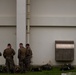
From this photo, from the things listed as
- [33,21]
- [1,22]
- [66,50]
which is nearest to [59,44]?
[66,50]

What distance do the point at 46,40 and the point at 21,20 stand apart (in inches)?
103

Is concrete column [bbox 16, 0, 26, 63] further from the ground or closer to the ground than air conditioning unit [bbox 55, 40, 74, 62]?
further from the ground

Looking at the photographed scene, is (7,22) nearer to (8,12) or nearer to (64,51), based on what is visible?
(8,12)

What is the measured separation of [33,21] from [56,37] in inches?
79.2

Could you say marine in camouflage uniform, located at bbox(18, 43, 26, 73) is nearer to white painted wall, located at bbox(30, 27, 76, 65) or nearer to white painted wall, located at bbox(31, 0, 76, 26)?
white painted wall, located at bbox(30, 27, 76, 65)

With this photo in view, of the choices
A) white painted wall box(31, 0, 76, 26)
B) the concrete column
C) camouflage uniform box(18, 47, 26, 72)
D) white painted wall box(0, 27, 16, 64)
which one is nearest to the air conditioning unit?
white painted wall box(31, 0, 76, 26)

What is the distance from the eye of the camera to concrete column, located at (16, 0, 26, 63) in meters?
25.4

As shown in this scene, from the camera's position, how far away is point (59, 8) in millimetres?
26922

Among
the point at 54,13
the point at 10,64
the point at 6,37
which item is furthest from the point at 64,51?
the point at 10,64

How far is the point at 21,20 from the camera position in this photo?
25.5m

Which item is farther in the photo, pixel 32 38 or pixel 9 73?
pixel 32 38

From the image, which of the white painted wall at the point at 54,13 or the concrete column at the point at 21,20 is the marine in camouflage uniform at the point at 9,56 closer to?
the concrete column at the point at 21,20

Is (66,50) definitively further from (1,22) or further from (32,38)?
(1,22)

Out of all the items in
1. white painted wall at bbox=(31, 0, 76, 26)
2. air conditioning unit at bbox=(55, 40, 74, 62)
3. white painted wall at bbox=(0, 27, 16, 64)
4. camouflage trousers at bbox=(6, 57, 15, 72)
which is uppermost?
white painted wall at bbox=(31, 0, 76, 26)
